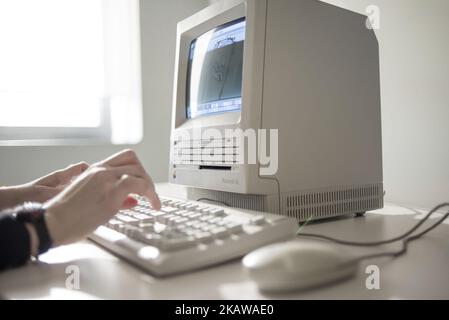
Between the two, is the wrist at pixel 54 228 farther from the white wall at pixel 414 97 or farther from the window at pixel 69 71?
the window at pixel 69 71

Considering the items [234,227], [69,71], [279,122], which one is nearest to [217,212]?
[234,227]

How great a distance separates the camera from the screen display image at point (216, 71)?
2.44 feet

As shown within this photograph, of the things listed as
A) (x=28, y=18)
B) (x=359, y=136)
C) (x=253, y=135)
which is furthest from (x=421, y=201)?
(x=28, y=18)

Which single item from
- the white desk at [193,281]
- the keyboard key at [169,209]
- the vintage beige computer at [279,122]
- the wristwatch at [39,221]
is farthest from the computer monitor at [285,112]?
the wristwatch at [39,221]

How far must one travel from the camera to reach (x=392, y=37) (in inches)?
38.9

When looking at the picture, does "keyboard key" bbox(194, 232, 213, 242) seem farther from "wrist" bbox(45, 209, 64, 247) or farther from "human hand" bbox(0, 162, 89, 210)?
"human hand" bbox(0, 162, 89, 210)

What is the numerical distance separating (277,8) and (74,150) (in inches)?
41.9

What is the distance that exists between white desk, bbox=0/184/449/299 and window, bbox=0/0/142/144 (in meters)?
1.07

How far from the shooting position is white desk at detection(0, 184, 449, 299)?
0.38m

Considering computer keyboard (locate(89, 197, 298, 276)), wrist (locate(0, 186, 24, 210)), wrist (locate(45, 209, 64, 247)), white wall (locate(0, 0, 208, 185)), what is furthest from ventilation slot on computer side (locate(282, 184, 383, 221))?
white wall (locate(0, 0, 208, 185))

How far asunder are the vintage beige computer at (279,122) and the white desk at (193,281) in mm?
75

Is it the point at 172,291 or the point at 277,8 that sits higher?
the point at 277,8

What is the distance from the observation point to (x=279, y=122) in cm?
69
